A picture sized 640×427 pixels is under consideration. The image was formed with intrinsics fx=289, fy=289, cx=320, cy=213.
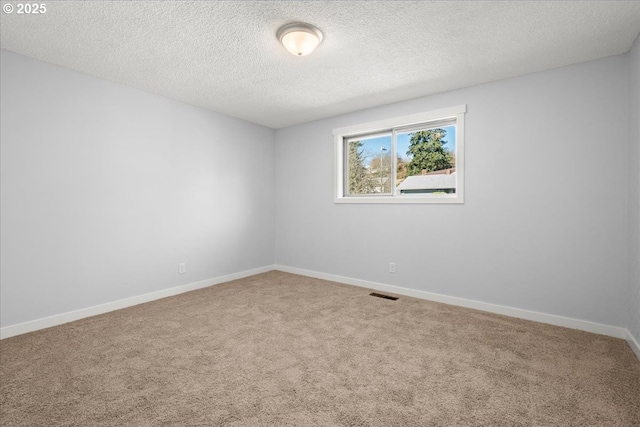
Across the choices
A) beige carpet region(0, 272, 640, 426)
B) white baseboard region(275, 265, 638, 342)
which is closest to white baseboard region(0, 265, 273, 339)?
beige carpet region(0, 272, 640, 426)

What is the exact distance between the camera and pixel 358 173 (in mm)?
4473

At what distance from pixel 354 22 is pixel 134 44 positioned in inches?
73.3

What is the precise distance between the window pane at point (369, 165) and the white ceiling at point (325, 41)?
942 millimetres

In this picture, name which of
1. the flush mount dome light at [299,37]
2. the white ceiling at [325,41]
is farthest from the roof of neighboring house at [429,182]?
the flush mount dome light at [299,37]

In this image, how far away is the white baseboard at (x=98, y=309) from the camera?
2564 mm

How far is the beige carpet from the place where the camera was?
61.3 inches

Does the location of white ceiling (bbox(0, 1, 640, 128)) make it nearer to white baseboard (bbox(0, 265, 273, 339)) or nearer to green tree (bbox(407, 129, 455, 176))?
green tree (bbox(407, 129, 455, 176))

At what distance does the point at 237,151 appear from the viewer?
459cm

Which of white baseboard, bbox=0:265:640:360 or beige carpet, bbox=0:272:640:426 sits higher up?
white baseboard, bbox=0:265:640:360

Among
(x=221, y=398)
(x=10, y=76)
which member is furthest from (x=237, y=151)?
(x=221, y=398)

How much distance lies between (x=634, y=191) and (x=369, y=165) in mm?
2752

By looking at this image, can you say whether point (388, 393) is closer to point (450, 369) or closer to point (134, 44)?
point (450, 369)

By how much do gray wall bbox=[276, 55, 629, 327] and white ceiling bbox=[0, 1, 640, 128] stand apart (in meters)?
0.31

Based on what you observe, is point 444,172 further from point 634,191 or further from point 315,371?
point 315,371
